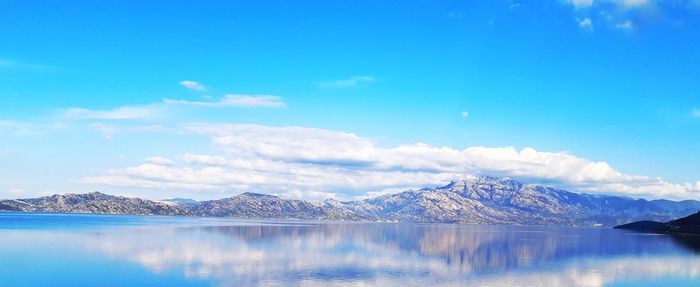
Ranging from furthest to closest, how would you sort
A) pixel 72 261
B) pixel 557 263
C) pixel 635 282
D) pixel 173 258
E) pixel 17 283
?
pixel 557 263 < pixel 173 258 < pixel 72 261 < pixel 635 282 < pixel 17 283

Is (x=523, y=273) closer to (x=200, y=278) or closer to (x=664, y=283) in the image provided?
(x=664, y=283)

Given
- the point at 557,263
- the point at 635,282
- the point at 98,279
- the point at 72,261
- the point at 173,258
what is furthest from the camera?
the point at 557,263

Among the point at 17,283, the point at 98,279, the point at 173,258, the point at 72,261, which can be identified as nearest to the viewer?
the point at 17,283

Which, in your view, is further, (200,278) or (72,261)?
(72,261)

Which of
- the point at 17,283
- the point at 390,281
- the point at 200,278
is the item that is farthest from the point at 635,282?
the point at 17,283

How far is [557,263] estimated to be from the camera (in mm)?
120125

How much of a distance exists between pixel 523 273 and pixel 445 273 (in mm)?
14665

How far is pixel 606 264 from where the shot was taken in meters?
122

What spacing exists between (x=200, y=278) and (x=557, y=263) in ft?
255

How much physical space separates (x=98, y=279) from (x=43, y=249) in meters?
57.7

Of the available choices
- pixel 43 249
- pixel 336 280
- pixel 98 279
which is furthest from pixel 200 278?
pixel 43 249

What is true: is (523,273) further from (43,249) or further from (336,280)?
(43,249)

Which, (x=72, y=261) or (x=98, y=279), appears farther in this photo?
(x=72, y=261)

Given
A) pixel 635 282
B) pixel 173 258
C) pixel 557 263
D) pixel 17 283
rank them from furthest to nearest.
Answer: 1. pixel 557 263
2. pixel 173 258
3. pixel 635 282
4. pixel 17 283
